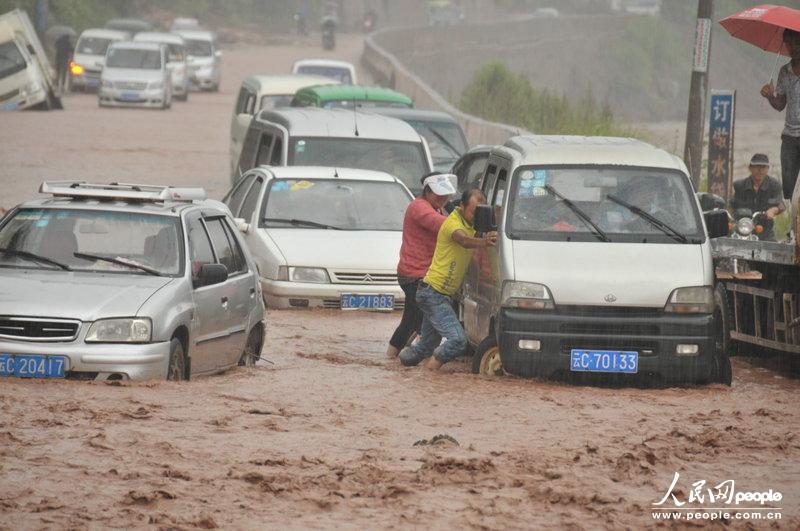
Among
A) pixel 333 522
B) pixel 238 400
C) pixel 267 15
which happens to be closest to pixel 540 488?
pixel 333 522

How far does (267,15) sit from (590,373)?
9957 centimetres

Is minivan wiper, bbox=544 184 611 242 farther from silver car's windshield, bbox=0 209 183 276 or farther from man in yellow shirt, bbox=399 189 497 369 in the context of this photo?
silver car's windshield, bbox=0 209 183 276

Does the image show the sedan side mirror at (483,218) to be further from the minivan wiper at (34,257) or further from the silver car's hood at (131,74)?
the silver car's hood at (131,74)

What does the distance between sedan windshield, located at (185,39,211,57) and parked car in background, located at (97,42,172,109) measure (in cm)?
1167

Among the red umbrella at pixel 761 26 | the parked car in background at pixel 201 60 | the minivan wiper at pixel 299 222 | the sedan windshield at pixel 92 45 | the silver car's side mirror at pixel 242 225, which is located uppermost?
the red umbrella at pixel 761 26

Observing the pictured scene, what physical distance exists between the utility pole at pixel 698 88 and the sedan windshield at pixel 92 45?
126 ft

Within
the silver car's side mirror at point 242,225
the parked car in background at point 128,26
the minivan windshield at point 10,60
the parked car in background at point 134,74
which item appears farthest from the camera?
the parked car in background at point 128,26

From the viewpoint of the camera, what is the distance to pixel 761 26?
47.5ft

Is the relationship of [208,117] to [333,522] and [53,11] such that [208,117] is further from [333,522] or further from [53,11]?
[333,522]

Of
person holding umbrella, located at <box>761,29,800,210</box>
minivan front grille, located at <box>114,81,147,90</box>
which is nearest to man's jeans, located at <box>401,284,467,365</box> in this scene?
person holding umbrella, located at <box>761,29,800,210</box>

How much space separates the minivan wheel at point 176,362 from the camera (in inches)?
428

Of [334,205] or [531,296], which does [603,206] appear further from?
[334,205]

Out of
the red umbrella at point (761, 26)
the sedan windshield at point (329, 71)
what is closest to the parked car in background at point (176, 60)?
the sedan windshield at point (329, 71)

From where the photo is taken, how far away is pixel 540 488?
8383mm
